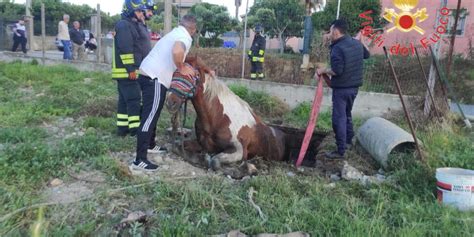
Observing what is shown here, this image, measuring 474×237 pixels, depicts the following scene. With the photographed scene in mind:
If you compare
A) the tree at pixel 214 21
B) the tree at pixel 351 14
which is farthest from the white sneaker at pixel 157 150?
the tree at pixel 214 21

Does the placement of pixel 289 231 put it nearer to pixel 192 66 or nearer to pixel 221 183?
pixel 221 183

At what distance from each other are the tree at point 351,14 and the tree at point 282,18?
582 centimetres

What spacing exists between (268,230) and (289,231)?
17cm

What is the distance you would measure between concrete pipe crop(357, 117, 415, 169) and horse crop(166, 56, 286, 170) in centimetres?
145

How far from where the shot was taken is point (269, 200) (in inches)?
147

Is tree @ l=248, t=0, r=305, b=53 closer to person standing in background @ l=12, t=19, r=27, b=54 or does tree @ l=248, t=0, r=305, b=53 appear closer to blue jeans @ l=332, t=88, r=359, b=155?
person standing in background @ l=12, t=19, r=27, b=54

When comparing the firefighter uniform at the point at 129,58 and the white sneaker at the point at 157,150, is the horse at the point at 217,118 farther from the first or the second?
the firefighter uniform at the point at 129,58

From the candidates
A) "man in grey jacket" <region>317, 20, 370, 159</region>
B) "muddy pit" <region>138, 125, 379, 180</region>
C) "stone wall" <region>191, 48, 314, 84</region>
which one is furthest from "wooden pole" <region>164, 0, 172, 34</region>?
"man in grey jacket" <region>317, 20, 370, 159</region>

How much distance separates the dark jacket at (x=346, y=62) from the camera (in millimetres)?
5316

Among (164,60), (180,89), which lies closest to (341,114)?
(180,89)

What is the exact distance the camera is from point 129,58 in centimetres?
549

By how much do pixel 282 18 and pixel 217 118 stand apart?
20.6 m

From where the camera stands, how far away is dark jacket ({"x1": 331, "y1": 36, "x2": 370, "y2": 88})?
5.32 m

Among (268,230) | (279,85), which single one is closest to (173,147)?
(268,230)
